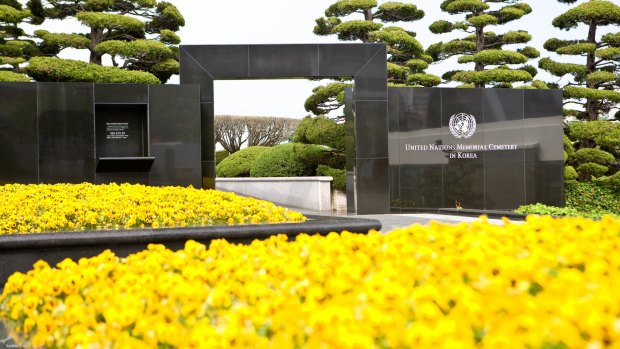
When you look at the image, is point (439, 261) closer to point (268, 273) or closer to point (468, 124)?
point (268, 273)

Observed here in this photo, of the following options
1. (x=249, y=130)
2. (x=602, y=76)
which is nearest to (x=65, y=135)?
(x=602, y=76)

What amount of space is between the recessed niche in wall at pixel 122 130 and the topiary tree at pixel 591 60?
42.3 feet

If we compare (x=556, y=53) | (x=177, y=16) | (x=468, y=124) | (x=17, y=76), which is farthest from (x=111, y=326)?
(x=556, y=53)

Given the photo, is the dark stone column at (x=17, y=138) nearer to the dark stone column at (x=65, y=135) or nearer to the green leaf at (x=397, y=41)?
the dark stone column at (x=65, y=135)

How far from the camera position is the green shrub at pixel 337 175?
20.2 meters

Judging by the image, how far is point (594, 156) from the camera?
19641 mm

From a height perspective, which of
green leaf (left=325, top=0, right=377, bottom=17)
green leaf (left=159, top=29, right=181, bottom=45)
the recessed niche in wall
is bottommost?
the recessed niche in wall

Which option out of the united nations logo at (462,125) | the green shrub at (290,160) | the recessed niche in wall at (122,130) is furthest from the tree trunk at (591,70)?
the recessed niche in wall at (122,130)

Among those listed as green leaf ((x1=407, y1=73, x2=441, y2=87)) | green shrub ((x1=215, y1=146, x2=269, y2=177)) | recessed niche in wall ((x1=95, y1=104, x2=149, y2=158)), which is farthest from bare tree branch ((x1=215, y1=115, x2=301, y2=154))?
recessed niche in wall ((x1=95, y1=104, x2=149, y2=158))

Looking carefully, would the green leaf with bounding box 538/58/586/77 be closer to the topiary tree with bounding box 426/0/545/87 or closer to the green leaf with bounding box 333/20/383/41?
the topiary tree with bounding box 426/0/545/87

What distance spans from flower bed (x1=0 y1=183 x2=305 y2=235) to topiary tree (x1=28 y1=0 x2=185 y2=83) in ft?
31.6

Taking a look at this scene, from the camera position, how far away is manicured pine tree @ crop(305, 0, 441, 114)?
21.0 meters

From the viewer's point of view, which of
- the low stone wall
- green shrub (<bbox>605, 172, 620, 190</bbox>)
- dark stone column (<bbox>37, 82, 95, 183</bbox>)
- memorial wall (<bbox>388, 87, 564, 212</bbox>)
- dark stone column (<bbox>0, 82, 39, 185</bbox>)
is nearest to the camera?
dark stone column (<bbox>0, 82, 39, 185</bbox>)

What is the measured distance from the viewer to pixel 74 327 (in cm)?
281
